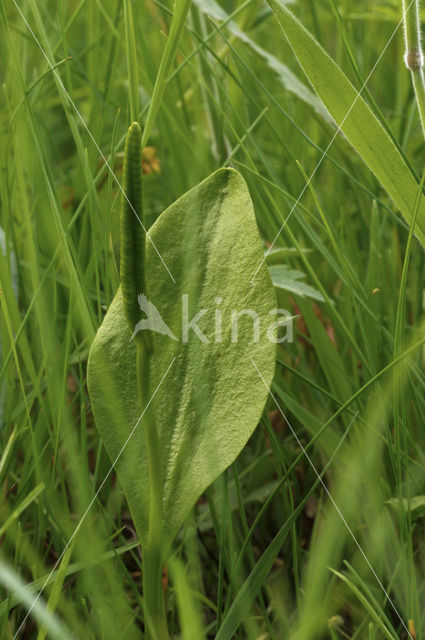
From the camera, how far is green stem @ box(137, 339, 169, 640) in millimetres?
421

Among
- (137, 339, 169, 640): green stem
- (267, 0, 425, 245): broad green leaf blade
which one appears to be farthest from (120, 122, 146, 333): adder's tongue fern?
(267, 0, 425, 245): broad green leaf blade

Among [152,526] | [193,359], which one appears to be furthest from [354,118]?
[152,526]

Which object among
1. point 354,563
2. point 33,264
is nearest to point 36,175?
point 33,264

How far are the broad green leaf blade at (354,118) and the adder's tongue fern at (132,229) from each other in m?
0.23

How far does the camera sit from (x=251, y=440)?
68 centimetres

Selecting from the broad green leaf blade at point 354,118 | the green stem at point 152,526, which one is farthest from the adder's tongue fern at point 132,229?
the broad green leaf blade at point 354,118

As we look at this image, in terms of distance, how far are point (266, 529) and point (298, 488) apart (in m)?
0.05

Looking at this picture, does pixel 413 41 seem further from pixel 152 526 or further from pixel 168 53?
pixel 152 526

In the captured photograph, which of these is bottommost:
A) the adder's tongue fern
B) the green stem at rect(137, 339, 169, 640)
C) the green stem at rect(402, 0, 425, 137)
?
the green stem at rect(137, 339, 169, 640)

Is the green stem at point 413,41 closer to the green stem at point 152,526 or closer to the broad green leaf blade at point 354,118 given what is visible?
the broad green leaf blade at point 354,118

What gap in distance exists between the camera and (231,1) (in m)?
1.02

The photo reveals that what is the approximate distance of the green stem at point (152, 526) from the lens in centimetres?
42

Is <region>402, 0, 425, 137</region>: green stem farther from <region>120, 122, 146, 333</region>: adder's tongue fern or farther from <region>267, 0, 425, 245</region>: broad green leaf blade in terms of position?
<region>120, 122, 146, 333</region>: adder's tongue fern

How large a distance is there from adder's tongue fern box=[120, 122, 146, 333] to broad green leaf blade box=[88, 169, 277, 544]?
0.21ft
